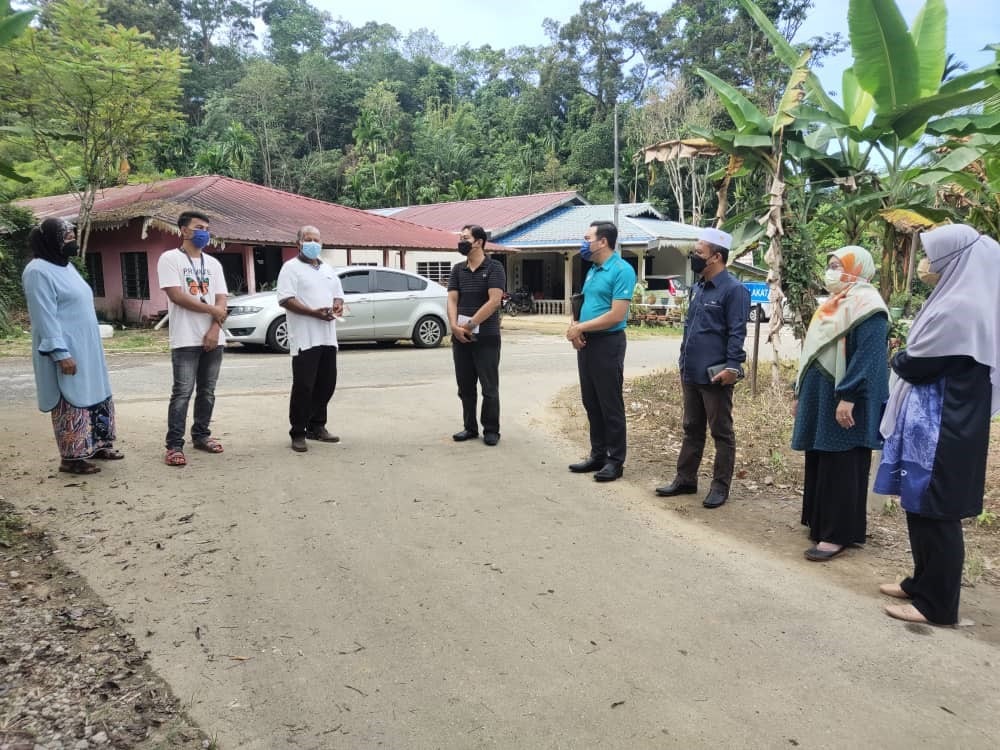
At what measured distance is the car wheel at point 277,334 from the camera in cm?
1325

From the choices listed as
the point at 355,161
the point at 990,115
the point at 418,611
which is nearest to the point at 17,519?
the point at 418,611

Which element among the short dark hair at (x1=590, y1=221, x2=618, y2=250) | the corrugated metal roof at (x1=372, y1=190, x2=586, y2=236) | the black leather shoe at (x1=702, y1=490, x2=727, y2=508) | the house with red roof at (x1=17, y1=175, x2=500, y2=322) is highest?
the corrugated metal roof at (x1=372, y1=190, x2=586, y2=236)

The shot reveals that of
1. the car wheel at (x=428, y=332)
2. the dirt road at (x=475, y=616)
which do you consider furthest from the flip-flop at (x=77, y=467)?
the car wheel at (x=428, y=332)

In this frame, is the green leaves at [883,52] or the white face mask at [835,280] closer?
the white face mask at [835,280]

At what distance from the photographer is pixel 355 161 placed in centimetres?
5356

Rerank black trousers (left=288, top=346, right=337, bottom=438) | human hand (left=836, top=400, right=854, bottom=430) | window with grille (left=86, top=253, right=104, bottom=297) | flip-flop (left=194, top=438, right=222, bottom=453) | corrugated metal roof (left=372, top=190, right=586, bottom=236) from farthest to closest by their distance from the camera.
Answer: corrugated metal roof (left=372, top=190, right=586, bottom=236) → window with grille (left=86, top=253, right=104, bottom=297) → black trousers (left=288, top=346, right=337, bottom=438) → flip-flop (left=194, top=438, right=222, bottom=453) → human hand (left=836, top=400, right=854, bottom=430)

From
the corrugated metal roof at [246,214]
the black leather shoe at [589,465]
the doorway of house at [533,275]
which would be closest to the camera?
the black leather shoe at [589,465]

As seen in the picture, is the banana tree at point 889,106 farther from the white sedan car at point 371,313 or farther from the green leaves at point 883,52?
the white sedan car at point 371,313

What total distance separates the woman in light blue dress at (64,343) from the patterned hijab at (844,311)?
4.68 metres

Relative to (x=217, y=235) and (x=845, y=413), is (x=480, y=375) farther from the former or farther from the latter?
(x=217, y=235)

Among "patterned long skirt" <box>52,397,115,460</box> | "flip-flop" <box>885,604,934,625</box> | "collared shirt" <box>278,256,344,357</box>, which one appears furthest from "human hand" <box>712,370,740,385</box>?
"patterned long skirt" <box>52,397,115,460</box>

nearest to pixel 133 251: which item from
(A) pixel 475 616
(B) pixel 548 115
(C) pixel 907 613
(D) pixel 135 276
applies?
(D) pixel 135 276

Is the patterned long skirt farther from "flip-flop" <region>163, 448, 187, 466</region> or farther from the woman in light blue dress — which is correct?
"flip-flop" <region>163, 448, 187, 466</region>

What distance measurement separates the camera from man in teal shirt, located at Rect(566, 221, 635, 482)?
5.27m
